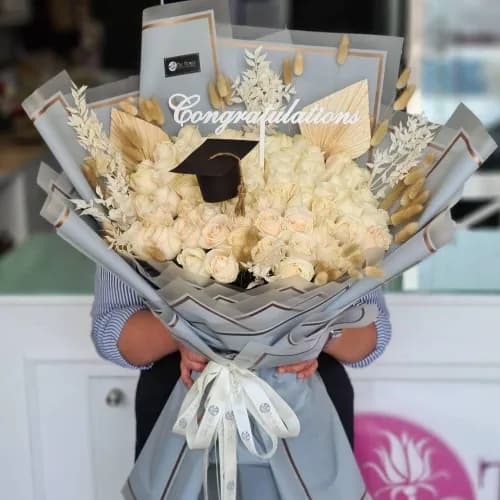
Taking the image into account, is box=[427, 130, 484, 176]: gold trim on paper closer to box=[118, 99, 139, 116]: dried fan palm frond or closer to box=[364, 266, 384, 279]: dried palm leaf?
box=[364, 266, 384, 279]: dried palm leaf

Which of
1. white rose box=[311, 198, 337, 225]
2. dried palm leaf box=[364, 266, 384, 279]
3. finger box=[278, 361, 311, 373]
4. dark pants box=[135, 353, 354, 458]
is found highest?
white rose box=[311, 198, 337, 225]

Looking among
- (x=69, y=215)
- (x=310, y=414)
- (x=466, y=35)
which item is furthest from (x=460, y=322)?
(x=466, y=35)

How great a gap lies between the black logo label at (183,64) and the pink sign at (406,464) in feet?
2.52

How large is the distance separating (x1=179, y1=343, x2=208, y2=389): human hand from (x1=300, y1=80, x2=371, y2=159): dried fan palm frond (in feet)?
0.98

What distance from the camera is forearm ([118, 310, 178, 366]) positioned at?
3.76 ft

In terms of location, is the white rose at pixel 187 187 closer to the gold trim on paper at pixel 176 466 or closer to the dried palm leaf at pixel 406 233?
the dried palm leaf at pixel 406 233

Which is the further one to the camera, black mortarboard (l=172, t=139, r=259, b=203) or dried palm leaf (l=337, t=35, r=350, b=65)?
dried palm leaf (l=337, t=35, r=350, b=65)

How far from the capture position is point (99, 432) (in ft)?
5.30

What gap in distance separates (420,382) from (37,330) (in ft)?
2.30

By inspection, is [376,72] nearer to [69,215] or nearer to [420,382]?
[69,215]

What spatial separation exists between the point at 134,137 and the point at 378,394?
0.75 meters

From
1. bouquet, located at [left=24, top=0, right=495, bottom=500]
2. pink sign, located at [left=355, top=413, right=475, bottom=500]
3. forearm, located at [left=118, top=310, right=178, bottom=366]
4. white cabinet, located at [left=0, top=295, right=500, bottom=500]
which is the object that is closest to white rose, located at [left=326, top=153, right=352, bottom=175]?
bouquet, located at [left=24, top=0, right=495, bottom=500]

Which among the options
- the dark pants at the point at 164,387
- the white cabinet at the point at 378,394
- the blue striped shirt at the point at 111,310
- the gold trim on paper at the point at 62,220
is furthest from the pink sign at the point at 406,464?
the gold trim on paper at the point at 62,220

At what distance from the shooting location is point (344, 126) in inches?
41.8
